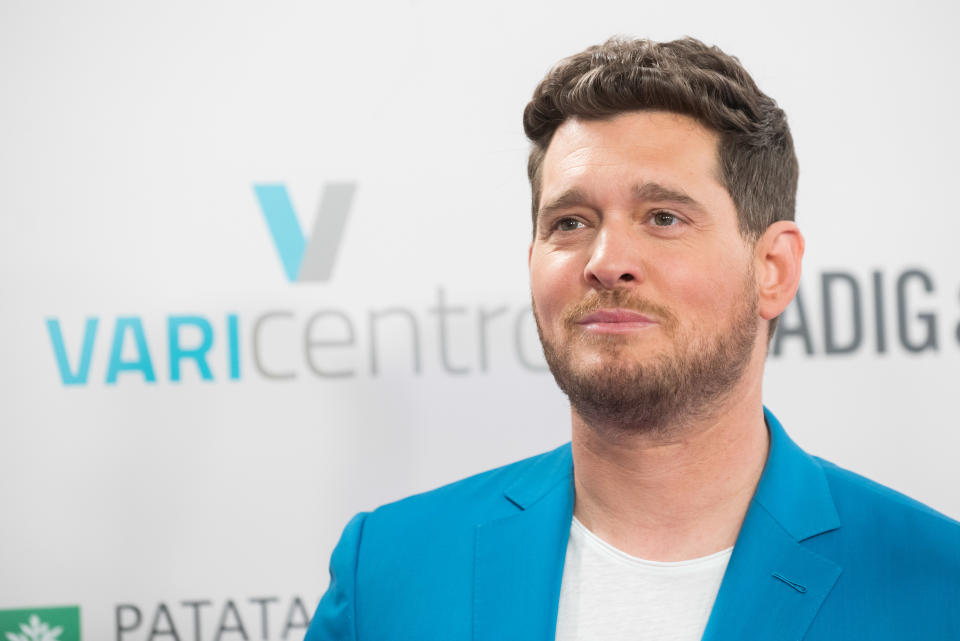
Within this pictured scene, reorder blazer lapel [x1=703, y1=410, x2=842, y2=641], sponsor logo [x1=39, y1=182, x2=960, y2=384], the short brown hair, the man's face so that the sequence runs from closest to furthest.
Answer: blazer lapel [x1=703, y1=410, x2=842, y2=641]
the man's face
the short brown hair
sponsor logo [x1=39, y1=182, x2=960, y2=384]

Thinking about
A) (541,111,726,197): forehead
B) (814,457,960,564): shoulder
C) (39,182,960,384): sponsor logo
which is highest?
(541,111,726,197): forehead

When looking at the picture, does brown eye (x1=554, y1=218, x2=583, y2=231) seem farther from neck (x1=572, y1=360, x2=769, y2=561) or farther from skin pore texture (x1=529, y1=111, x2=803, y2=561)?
neck (x1=572, y1=360, x2=769, y2=561)

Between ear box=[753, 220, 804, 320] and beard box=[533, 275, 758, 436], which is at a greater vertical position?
ear box=[753, 220, 804, 320]

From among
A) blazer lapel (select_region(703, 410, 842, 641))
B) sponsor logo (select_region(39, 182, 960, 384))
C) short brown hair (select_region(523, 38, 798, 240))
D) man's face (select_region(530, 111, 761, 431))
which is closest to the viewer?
blazer lapel (select_region(703, 410, 842, 641))

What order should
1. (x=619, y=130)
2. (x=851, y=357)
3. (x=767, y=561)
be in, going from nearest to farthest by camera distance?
(x=767, y=561) < (x=619, y=130) < (x=851, y=357)

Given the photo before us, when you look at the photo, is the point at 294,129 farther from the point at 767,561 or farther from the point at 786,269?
the point at 767,561

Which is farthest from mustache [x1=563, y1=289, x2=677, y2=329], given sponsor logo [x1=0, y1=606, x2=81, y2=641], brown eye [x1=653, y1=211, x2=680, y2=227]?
sponsor logo [x1=0, y1=606, x2=81, y2=641]

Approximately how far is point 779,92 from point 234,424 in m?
1.71

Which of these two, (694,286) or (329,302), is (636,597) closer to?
(694,286)

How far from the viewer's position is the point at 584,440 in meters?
1.69

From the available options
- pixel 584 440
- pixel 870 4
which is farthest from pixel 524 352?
pixel 870 4

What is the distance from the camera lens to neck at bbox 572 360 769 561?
1605 mm

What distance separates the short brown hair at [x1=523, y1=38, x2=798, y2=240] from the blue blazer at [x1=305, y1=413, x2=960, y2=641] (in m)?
0.45

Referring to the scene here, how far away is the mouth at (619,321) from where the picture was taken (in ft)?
5.05
